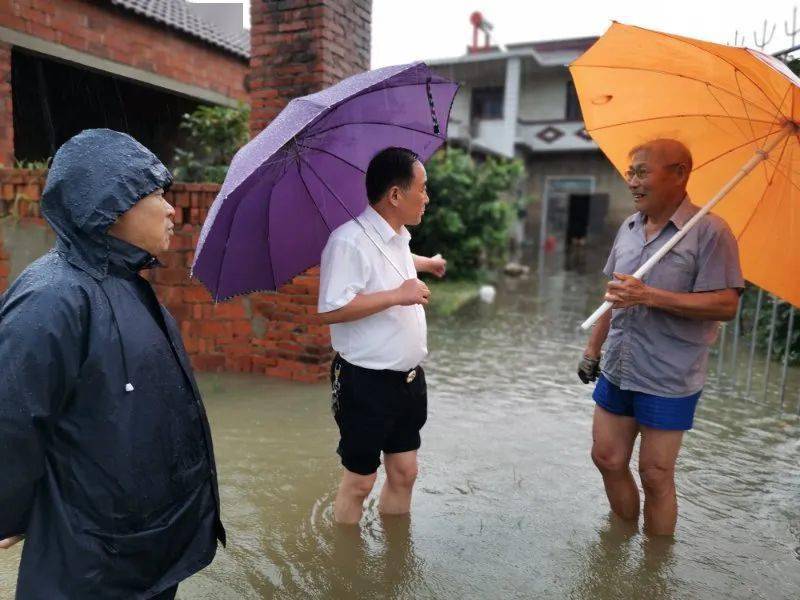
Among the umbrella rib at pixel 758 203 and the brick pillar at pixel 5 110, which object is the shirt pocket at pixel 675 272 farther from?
the brick pillar at pixel 5 110

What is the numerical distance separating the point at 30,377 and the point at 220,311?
378cm

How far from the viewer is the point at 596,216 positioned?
21.7 m

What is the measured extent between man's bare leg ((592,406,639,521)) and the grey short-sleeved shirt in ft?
0.70

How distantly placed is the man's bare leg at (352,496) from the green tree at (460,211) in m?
10.0

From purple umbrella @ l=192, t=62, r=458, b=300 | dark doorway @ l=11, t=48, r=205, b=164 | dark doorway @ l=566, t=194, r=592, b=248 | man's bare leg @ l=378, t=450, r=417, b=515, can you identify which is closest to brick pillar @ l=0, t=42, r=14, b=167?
dark doorway @ l=11, t=48, r=205, b=164

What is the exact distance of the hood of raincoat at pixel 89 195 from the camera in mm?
1467

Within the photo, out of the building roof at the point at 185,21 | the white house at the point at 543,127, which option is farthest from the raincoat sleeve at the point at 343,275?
the white house at the point at 543,127

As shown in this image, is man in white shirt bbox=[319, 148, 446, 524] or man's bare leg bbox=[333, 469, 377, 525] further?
man's bare leg bbox=[333, 469, 377, 525]

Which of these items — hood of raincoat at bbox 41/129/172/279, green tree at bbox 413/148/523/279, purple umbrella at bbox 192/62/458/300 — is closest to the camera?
hood of raincoat at bbox 41/129/172/279

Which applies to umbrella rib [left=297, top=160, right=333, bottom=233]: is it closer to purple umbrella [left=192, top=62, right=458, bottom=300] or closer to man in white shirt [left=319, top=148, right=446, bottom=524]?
purple umbrella [left=192, top=62, right=458, bottom=300]

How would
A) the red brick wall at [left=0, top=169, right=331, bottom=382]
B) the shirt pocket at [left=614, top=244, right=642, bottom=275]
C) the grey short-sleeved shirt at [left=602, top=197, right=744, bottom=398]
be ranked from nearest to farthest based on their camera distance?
the grey short-sleeved shirt at [left=602, top=197, right=744, bottom=398] → the shirt pocket at [left=614, top=244, right=642, bottom=275] → the red brick wall at [left=0, top=169, right=331, bottom=382]

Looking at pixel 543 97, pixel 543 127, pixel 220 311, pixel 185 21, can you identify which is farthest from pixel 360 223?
pixel 543 97

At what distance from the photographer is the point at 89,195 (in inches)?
57.8

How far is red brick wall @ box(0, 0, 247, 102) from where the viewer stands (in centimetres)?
709
